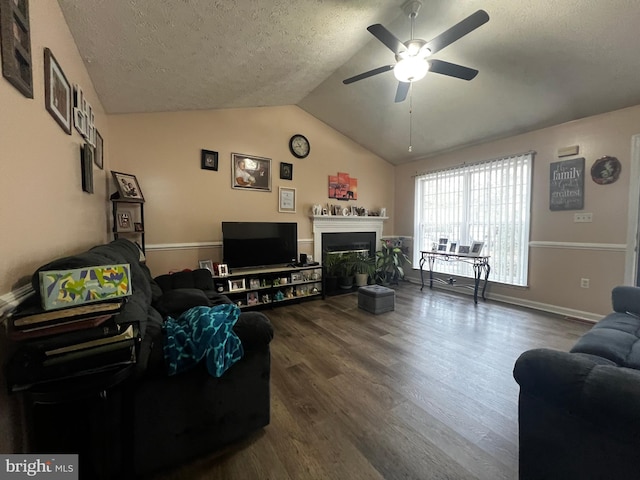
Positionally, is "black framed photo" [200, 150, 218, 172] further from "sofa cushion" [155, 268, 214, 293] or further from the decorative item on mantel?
the decorative item on mantel

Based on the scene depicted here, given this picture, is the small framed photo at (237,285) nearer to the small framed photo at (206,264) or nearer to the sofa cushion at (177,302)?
the small framed photo at (206,264)

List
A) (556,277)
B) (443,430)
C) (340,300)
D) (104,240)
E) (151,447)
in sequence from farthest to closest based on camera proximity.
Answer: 1. (340,300)
2. (556,277)
3. (104,240)
4. (443,430)
5. (151,447)

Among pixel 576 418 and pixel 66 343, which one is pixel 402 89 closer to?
pixel 576 418

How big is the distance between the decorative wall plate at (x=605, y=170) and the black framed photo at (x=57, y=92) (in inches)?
195

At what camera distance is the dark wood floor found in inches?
50.3

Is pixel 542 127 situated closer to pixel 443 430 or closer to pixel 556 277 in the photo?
pixel 556 277

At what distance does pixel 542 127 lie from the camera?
3.48 metres

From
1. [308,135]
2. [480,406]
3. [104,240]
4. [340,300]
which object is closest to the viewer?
[480,406]

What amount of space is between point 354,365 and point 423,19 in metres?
3.13

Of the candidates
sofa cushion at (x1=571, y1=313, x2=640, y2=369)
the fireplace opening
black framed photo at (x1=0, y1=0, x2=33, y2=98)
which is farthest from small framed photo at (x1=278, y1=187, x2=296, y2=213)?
sofa cushion at (x1=571, y1=313, x2=640, y2=369)

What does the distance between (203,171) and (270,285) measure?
1.76 metres

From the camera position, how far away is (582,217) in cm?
323

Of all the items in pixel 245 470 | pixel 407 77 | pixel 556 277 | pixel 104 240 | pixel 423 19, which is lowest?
pixel 245 470

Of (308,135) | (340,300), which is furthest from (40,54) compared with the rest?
(340,300)
